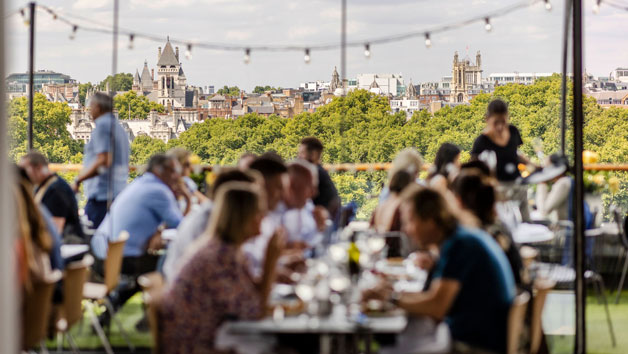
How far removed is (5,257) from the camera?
78.7 inches

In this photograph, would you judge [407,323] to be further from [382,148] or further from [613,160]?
[613,160]

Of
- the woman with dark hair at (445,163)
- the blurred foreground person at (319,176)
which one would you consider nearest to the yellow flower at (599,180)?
the woman with dark hair at (445,163)

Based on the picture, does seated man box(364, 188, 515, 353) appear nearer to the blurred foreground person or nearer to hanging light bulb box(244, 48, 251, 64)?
the blurred foreground person

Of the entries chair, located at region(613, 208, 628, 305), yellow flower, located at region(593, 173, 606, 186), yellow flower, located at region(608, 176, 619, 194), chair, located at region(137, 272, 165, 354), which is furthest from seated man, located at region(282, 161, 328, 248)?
yellow flower, located at region(608, 176, 619, 194)

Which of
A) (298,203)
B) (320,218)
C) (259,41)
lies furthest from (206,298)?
(259,41)

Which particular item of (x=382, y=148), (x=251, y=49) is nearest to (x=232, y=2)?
(x=251, y=49)

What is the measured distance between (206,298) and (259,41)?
766cm

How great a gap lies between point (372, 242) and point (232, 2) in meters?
12.2

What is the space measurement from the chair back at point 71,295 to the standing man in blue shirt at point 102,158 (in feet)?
5.52

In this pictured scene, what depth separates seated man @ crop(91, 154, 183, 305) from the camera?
5305 millimetres

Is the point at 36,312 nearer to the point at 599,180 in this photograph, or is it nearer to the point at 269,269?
the point at 269,269

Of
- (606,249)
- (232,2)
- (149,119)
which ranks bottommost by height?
(606,249)

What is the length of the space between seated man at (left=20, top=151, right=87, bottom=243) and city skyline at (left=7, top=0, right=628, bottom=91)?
791 millimetres

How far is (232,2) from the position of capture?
611 inches
